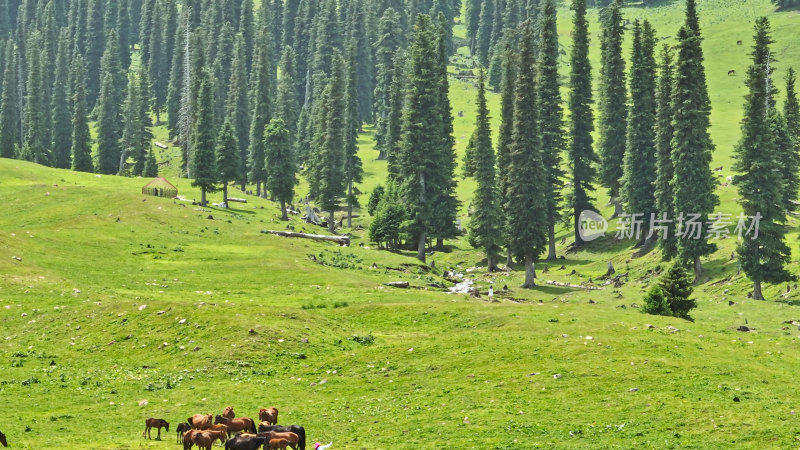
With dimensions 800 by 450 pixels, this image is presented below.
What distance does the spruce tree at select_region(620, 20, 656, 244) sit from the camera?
91.4 metres

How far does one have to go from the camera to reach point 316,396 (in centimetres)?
3459

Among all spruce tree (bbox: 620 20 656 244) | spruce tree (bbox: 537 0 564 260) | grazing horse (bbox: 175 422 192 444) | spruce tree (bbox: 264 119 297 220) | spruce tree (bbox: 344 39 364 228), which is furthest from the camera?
spruce tree (bbox: 344 39 364 228)

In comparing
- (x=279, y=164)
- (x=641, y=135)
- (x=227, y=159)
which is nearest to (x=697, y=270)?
(x=641, y=135)

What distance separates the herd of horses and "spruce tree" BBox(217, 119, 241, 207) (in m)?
77.9

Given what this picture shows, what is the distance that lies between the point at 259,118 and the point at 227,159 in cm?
2837

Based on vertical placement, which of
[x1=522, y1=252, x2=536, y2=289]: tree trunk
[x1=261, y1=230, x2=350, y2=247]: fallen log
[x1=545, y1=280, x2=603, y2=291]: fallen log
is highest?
[x1=261, y1=230, x2=350, y2=247]: fallen log

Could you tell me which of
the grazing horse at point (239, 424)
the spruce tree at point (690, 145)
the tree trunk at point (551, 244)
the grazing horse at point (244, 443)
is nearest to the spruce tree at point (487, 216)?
the tree trunk at point (551, 244)

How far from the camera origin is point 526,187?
254 feet

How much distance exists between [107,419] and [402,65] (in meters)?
102

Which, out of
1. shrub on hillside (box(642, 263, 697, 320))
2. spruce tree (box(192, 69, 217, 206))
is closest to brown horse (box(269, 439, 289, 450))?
shrub on hillside (box(642, 263, 697, 320))

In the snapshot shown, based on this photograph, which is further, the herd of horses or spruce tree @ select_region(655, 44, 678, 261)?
spruce tree @ select_region(655, 44, 678, 261)

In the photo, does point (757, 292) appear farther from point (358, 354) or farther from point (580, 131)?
point (580, 131)

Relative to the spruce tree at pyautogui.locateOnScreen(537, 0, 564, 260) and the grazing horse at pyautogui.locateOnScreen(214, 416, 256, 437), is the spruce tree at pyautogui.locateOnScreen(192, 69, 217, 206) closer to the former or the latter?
the spruce tree at pyautogui.locateOnScreen(537, 0, 564, 260)

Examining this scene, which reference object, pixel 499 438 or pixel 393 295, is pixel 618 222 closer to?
pixel 393 295
